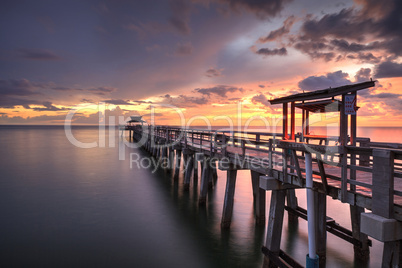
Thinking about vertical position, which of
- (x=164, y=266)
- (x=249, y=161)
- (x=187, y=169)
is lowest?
(x=164, y=266)

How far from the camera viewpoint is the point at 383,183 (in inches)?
144

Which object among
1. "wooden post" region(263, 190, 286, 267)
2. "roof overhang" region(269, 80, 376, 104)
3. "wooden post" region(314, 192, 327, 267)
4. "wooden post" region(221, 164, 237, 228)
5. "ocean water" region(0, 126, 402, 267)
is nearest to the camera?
"wooden post" region(263, 190, 286, 267)

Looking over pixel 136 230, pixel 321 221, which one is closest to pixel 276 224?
pixel 321 221

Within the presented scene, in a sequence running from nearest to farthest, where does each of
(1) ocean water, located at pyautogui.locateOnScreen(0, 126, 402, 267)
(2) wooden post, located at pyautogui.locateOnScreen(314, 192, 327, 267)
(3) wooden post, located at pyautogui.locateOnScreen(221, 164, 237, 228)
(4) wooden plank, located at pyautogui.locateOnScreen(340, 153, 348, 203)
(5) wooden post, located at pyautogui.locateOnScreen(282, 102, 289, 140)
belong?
(4) wooden plank, located at pyautogui.locateOnScreen(340, 153, 348, 203), (2) wooden post, located at pyautogui.locateOnScreen(314, 192, 327, 267), (1) ocean water, located at pyautogui.locateOnScreen(0, 126, 402, 267), (3) wooden post, located at pyautogui.locateOnScreen(221, 164, 237, 228), (5) wooden post, located at pyautogui.locateOnScreen(282, 102, 289, 140)

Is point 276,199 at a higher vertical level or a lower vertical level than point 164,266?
higher

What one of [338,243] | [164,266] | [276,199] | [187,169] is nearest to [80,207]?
[187,169]

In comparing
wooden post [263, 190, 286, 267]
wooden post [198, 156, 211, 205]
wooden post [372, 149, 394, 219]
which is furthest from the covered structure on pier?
wooden post [198, 156, 211, 205]

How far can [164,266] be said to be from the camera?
7875mm

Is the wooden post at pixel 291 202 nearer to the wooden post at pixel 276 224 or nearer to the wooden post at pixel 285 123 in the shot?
the wooden post at pixel 285 123

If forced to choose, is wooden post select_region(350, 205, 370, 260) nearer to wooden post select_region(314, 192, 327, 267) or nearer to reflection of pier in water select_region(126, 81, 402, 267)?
reflection of pier in water select_region(126, 81, 402, 267)

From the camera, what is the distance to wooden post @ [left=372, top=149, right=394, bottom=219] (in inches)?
141

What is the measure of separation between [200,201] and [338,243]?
21.2ft

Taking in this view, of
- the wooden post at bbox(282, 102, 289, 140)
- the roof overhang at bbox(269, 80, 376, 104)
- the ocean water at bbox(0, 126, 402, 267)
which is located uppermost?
the roof overhang at bbox(269, 80, 376, 104)

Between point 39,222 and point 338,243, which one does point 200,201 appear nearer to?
point 338,243
